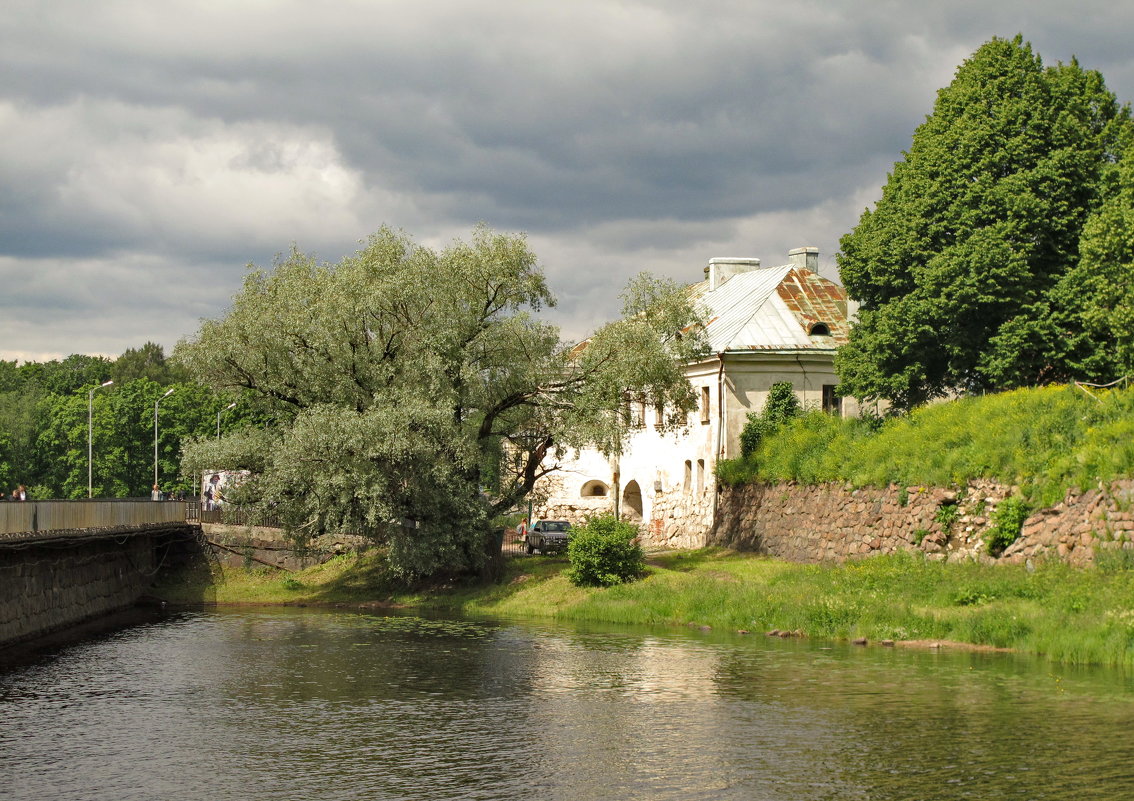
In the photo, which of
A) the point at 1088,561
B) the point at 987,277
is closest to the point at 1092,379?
the point at 987,277

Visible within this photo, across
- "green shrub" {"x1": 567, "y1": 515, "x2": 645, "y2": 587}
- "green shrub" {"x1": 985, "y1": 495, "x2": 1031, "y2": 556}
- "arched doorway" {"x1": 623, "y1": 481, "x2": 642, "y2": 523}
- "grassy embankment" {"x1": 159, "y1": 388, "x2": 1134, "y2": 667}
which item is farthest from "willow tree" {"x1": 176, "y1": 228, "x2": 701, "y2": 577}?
"arched doorway" {"x1": 623, "y1": 481, "x2": 642, "y2": 523}

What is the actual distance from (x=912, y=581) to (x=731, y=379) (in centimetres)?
1963

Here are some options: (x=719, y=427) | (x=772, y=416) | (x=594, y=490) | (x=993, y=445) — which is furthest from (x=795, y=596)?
(x=594, y=490)

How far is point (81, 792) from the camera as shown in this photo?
17641 mm

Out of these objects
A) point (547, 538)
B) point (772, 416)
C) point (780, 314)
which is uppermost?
point (780, 314)

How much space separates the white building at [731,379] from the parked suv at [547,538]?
6.58 ft

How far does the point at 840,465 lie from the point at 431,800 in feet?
94.2

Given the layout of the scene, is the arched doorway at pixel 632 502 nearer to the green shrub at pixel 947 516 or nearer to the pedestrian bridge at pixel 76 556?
the pedestrian bridge at pixel 76 556

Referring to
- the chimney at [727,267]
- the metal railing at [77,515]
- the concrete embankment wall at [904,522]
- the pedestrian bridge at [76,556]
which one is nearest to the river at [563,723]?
the pedestrian bridge at [76,556]

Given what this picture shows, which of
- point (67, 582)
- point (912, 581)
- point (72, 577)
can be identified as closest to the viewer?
point (912, 581)

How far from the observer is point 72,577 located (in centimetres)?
4038

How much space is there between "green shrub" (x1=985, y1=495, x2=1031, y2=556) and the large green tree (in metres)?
8.62

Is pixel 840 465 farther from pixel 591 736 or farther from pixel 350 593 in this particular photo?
pixel 591 736

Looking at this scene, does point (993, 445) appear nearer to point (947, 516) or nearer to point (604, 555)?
point (947, 516)
